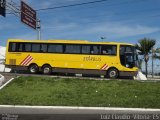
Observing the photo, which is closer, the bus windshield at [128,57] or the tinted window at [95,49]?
the bus windshield at [128,57]

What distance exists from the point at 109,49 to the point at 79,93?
10608mm

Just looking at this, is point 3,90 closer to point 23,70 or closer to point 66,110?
point 66,110

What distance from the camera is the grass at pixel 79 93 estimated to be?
797 inches

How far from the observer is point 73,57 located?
33.2 metres

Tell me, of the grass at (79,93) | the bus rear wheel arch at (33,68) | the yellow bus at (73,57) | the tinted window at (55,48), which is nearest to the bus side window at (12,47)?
the yellow bus at (73,57)

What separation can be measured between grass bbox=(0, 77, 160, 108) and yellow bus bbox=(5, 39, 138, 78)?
224 inches

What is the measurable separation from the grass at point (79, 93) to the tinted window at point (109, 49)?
6054 mm

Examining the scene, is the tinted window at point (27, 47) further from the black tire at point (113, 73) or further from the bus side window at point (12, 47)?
the black tire at point (113, 73)

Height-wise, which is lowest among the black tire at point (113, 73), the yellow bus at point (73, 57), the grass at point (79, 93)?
the grass at point (79, 93)

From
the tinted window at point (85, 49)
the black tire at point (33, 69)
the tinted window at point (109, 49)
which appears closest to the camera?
the tinted window at point (109, 49)

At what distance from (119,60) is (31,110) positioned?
48.7ft

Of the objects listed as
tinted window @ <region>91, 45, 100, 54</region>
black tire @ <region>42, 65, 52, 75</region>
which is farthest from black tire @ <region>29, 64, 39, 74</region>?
tinted window @ <region>91, 45, 100, 54</region>

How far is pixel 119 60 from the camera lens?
3216 cm

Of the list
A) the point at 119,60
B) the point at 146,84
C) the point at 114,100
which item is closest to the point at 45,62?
the point at 119,60
